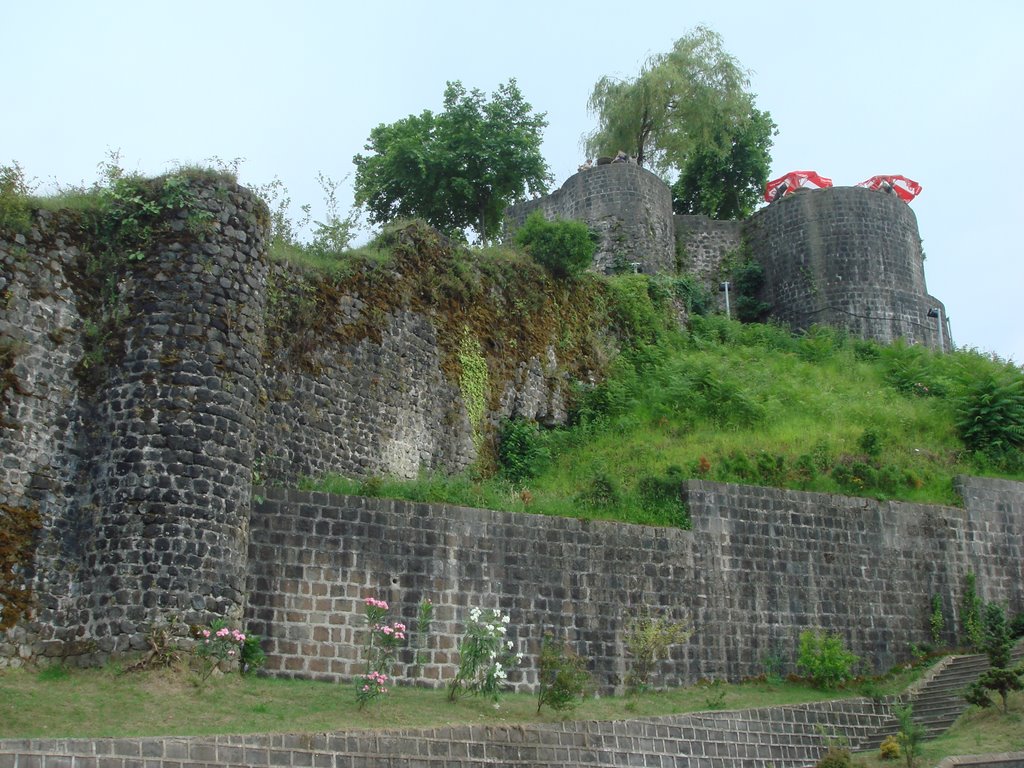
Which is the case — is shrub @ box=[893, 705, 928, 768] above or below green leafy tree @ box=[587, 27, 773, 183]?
below

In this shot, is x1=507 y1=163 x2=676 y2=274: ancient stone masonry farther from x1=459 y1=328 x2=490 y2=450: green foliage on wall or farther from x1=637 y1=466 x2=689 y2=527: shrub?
x1=637 y1=466 x2=689 y2=527: shrub

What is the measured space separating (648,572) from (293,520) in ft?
19.2

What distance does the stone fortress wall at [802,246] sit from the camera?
31766 millimetres

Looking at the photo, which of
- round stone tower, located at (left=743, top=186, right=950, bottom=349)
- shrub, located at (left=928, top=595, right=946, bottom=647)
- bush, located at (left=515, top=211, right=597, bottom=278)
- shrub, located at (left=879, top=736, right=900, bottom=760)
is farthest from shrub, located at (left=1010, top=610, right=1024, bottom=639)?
round stone tower, located at (left=743, top=186, right=950, bottom=349)

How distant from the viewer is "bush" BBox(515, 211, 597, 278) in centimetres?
2556

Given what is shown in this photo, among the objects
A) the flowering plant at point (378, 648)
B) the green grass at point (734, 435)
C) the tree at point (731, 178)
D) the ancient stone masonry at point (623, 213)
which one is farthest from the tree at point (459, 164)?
the flowering plant at point (378, 648)

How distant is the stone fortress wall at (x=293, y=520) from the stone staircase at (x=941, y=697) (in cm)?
101

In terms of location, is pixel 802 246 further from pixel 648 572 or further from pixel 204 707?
pixel 204 707

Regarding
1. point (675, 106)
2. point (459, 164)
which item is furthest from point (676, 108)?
point (459, 164)

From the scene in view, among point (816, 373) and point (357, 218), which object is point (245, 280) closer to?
point (357, 218)

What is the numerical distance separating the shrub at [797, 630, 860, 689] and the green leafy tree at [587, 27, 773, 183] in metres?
18.7

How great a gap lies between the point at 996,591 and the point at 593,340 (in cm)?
961

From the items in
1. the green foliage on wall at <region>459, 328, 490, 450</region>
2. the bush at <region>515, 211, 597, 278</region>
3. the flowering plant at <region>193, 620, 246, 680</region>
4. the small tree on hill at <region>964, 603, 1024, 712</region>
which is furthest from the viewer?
the bush at <region>515, 211, 597, 278</region>

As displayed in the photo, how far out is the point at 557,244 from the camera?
1006 inches
